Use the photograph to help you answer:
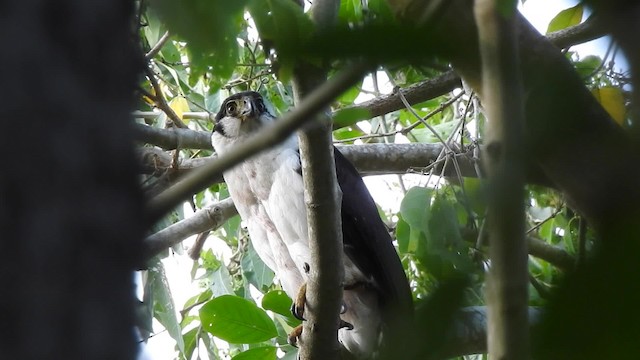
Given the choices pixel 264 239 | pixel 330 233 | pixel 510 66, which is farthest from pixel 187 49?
pixel 264 239

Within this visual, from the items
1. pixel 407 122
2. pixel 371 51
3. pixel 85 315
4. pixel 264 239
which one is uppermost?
pixel 407 122

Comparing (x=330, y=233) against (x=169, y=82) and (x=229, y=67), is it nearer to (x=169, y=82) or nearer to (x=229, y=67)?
(x=229, y=67)

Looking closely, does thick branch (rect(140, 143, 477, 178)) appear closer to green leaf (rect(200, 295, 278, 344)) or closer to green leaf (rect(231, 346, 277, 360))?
green leaf (rect(200, 295, 278, 344))

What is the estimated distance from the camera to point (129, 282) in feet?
1.32

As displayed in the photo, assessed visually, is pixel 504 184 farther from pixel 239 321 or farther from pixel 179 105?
pixel 179 105

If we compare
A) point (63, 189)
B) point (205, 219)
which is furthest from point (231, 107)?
point (63, 189)

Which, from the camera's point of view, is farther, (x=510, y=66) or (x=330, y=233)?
(x=330, y=233)

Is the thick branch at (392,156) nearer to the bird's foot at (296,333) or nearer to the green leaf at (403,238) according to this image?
the green leaf at (403,238)

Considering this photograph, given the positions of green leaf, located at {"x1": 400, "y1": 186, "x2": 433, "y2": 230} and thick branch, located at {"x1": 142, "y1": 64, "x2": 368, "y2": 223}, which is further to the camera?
green leaf, located at {"x1": 400, "y1": 186, "x2": 433, "y2": 230}

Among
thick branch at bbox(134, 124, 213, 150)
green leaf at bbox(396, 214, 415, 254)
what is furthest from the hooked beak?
green leaf at bbox(396, 214, 415, 254)

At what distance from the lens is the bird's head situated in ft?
11.2

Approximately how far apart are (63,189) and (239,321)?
101 inches

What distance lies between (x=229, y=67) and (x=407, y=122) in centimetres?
375

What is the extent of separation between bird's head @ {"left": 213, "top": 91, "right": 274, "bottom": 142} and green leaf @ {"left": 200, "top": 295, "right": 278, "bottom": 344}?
0.75 m
